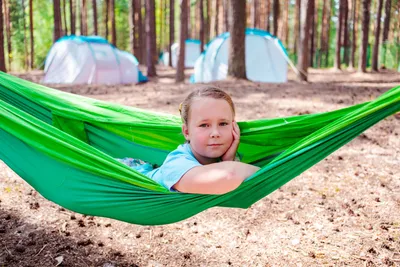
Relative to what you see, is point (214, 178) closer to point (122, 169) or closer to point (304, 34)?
point (122, 169)

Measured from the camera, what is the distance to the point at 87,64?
8.48 meters

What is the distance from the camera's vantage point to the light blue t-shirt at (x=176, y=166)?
1.41 meters

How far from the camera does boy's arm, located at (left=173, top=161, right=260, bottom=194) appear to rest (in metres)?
1.33

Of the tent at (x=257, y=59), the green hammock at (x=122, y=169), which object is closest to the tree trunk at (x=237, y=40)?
the tent at (x=257, y=59)

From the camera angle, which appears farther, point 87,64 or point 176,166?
point 87,64

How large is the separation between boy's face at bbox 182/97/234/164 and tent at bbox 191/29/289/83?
23.5 feet

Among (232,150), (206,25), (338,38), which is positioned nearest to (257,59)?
(338,38)

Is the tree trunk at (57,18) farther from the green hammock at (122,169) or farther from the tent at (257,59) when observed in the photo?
the green hammock at (122,169)

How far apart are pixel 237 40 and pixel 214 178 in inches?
235

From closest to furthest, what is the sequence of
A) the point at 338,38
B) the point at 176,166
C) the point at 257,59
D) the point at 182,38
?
the point at 176,166 < the point at 182,38 < the point at 257,59 < the point at 338,38

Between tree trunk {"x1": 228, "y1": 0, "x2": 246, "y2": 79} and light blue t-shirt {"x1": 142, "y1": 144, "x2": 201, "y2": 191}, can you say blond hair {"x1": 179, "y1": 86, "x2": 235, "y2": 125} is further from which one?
tree trunk {"x1": 228, "y1": 0, "x2": 246, "y2": 79}

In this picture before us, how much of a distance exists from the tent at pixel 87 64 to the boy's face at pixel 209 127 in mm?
7379

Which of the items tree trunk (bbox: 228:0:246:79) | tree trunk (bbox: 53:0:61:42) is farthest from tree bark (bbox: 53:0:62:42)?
tree trunk (bbox: 228:0:246:79)

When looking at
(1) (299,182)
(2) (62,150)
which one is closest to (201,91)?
(2) (62,150)
